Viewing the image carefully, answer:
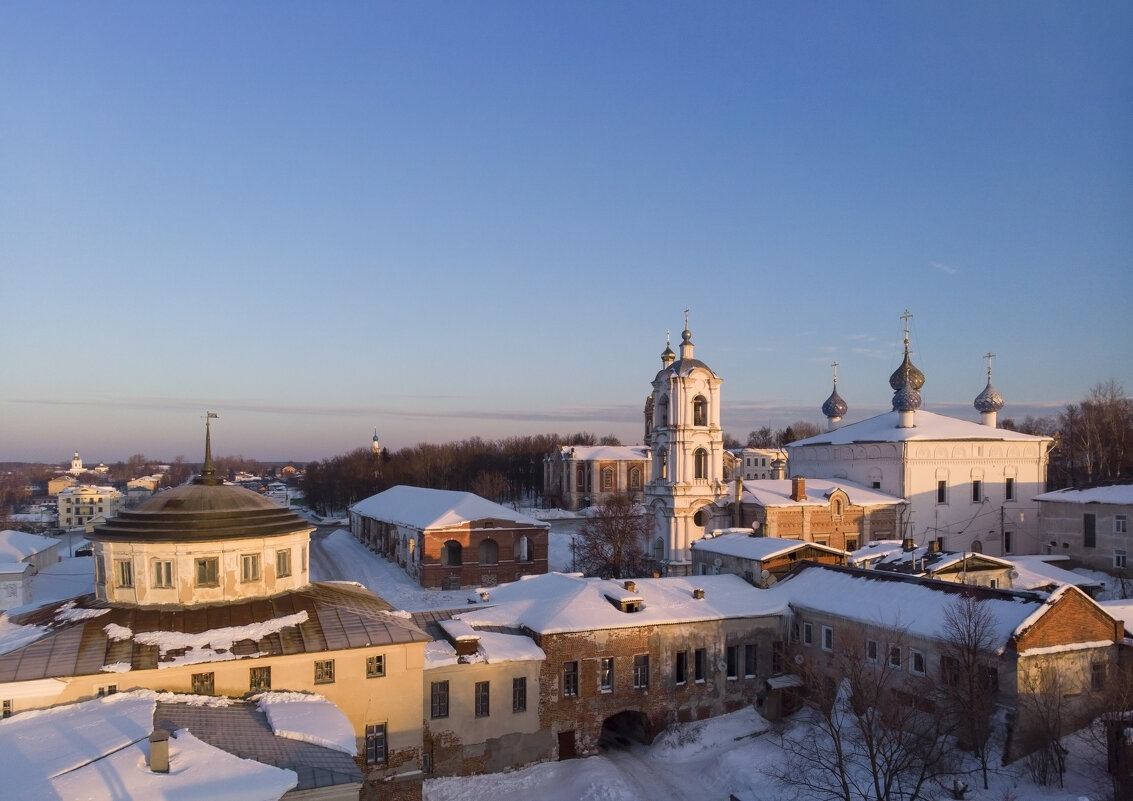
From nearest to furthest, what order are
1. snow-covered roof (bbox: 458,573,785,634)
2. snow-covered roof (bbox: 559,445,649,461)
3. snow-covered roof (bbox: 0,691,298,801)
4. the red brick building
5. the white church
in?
snow-covered roof (bbox: 0,691,298,801) < snow-covered roof (bbox: 458,573,785,634) < the white church < the red brick building < snow-covered roof (bbox: 559,445,649,461)

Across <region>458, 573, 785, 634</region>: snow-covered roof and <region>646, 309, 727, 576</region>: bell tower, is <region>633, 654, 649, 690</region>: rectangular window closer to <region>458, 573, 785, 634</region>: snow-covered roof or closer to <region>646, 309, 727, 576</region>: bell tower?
<region>458, 573, 785, 634</region>: snow-covered roof

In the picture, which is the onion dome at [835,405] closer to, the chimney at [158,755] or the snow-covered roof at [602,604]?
the snow-covered roof at [602,604]

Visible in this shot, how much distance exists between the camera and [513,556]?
151 ft

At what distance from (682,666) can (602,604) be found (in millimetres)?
3199

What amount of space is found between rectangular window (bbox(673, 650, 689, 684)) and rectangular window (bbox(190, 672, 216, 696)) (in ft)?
45.5

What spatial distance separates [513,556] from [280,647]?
28.9m

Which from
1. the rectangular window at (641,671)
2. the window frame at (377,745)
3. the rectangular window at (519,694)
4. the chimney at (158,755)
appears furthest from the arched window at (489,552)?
the chimney at (158,755)

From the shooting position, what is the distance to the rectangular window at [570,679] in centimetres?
2333

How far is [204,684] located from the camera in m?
16.8

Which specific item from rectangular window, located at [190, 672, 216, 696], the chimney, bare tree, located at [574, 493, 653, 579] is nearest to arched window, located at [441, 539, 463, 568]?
bare tree, located at [574, 493, 653, 579]

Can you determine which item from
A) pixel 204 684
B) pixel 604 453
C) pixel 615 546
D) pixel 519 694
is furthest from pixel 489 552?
pixel 604 453

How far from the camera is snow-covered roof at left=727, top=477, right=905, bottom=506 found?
1594 inches

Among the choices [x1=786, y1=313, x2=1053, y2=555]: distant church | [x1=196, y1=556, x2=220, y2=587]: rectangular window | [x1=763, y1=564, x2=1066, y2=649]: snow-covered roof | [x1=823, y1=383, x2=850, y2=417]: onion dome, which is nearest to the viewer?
[x1=196, y1=556, x2=220, y2=587]: rectangular window

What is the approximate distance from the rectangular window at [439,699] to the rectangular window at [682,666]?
25.4 ft
